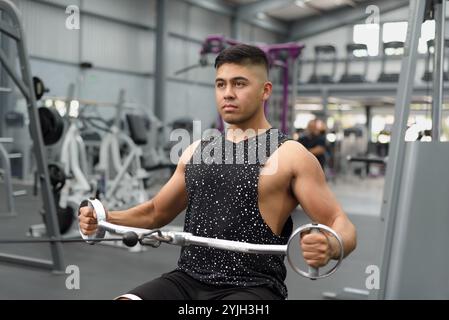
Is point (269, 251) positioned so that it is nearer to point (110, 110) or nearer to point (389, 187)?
point (389, 187)

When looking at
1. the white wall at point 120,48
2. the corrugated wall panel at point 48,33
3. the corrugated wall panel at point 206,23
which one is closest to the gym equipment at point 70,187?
the white wall at point 120,48

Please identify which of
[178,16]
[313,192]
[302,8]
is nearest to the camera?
[313,192]

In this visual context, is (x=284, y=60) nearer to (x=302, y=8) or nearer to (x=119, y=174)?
(x=119, y=174)

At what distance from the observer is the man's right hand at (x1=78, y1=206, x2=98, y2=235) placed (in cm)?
122

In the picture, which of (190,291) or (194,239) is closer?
(194,239)

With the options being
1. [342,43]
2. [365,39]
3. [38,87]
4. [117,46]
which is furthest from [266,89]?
[342,43]

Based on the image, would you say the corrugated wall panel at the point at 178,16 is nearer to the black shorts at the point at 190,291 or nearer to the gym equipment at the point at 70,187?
the gym equipment at the point at 70,187

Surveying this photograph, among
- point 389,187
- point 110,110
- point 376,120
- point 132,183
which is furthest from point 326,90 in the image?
point 389,187

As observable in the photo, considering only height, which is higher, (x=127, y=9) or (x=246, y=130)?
(x=127, y=9)

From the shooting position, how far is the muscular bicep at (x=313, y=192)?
121 centimetres

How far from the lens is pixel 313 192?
122 cm

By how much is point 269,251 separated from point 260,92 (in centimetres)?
42

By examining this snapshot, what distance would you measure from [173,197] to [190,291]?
0.27m
